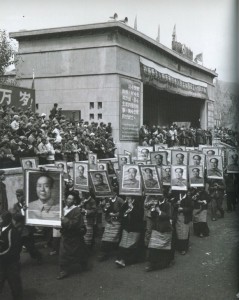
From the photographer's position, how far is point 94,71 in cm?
2139

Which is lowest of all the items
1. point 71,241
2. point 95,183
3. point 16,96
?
point 71,241

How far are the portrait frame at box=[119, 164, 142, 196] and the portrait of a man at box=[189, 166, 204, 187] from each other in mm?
2212

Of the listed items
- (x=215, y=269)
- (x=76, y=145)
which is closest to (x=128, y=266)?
(x=215, y=269)

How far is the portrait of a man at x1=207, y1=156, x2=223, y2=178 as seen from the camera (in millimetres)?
12875

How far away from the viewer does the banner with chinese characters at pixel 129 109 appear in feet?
69.9

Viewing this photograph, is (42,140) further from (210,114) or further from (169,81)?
(210,114)

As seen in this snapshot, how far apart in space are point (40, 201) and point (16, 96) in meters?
9.28

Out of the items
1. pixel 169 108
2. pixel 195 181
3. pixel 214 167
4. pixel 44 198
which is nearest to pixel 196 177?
pixel 195 181

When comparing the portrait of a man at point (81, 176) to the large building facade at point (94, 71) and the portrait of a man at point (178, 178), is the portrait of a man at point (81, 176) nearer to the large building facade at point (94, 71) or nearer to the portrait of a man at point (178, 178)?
the portrait of a man at point (178, 178)

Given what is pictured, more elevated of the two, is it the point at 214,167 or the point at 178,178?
the point at 214,167

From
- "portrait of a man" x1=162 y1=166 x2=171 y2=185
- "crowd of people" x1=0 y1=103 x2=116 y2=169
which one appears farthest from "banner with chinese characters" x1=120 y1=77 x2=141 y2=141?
"portrait of a man" x1=162 y1=166 x2=171 y2=185

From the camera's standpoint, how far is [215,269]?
8.49m

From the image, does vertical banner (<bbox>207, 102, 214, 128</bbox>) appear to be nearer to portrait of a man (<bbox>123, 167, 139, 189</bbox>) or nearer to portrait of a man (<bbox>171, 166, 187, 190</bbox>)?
portrait of a man (<bbox>171, 166, 187, 190</bbox>)

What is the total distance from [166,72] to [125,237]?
58.8ft
